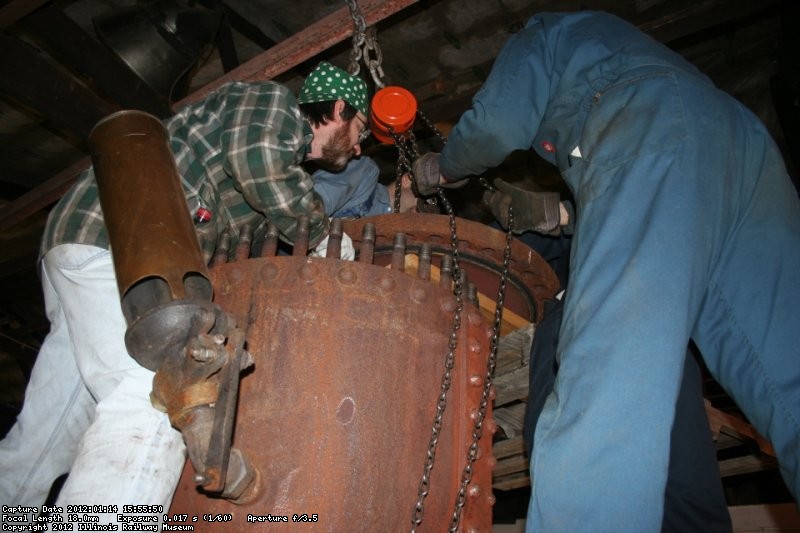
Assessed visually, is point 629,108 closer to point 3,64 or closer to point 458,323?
point 458,323

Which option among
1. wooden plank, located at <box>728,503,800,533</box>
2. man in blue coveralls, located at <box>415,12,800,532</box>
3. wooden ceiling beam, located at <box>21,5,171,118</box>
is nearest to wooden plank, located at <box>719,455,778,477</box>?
wooden plank, located at <box>728,503,800,533</box>

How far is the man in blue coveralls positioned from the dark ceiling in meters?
1.19

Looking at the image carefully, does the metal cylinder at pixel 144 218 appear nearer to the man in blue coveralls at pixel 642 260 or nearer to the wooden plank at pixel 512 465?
the man in blue coveralls at pixel 642 260

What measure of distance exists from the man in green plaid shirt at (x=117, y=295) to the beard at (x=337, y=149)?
507mm

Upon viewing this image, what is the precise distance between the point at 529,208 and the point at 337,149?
1141 mm

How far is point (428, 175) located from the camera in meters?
3.19

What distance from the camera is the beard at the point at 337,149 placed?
3172mm

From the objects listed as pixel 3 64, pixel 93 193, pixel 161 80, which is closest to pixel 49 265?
pixel 93 193

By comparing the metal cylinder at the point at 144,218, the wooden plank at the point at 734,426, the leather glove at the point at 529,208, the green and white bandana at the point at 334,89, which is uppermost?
the green and white bandana at the point at 334,89

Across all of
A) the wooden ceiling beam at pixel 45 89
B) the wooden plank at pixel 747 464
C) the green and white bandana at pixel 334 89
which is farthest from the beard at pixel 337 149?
the wooden plank at pixel 747 464

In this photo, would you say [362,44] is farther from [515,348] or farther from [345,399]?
[345,399]

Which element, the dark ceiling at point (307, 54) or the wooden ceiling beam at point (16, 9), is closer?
the wooden ceiling beam at point (16, 9)

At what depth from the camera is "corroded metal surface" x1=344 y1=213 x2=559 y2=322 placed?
255 centimetres

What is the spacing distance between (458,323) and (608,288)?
0.61 m
